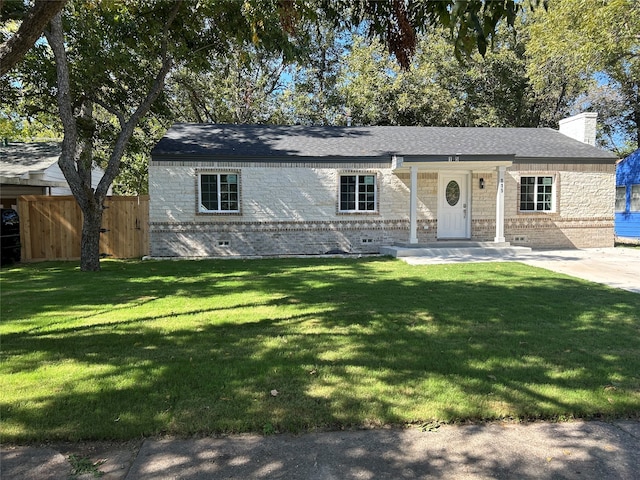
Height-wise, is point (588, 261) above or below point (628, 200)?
below

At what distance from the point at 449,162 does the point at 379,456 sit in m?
12.3

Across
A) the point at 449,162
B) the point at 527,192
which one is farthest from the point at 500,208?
the point at 449,162

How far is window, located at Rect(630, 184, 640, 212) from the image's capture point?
19.3 m

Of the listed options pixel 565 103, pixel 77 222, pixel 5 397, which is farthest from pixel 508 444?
pixel 565 103

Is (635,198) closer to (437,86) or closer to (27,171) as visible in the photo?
(437,86)

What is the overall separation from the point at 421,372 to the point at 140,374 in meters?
2.51

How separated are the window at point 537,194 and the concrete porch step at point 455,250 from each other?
2344mm

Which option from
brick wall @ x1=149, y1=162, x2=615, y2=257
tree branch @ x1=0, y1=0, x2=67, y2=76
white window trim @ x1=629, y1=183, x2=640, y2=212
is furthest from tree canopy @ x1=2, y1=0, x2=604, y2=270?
white window trim @ x1=629, y1=183, x2=640, y2=212

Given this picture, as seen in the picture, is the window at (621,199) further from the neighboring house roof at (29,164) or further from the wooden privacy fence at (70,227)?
the neighboring house roof at (29,164)

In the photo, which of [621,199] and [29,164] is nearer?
[29,164]

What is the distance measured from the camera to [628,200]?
779 inches

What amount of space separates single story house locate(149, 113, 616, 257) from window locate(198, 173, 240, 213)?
3 centimetres

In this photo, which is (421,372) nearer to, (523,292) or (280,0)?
(280,0)

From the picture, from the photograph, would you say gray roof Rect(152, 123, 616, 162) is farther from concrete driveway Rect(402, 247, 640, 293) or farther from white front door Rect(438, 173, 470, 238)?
concrete driveway Rect(402, 247, 640, 293)
